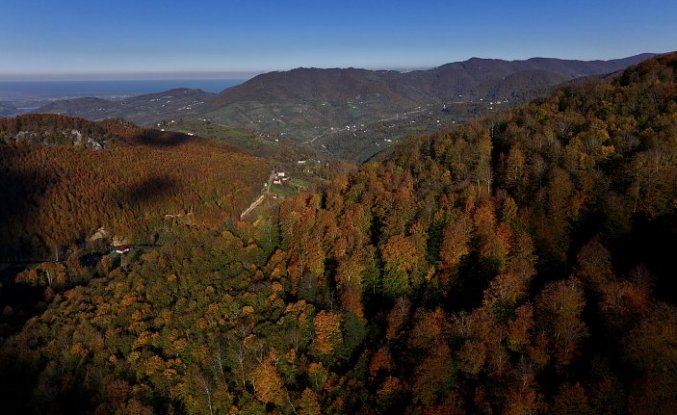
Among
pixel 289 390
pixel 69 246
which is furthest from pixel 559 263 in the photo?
pixel 69 246

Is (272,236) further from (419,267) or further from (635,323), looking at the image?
(635,323)

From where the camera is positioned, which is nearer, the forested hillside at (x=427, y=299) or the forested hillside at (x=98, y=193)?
the forested hillside at (x=427, y=299)

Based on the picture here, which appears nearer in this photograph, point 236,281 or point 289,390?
point 289,390

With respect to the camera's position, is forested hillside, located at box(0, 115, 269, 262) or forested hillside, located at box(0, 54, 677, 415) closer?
forested hillside, located at box(0, 54, 677, 415)

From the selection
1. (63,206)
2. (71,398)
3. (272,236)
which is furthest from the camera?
(63,206)

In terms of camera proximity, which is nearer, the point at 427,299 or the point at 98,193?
the point at 427,299

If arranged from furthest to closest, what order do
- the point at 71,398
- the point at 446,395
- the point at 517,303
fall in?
the point at 71,398
the point at 517,303
the point at 446,395

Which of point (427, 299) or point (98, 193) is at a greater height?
point (427, 299)

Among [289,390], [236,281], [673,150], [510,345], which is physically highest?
[673,150]
